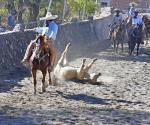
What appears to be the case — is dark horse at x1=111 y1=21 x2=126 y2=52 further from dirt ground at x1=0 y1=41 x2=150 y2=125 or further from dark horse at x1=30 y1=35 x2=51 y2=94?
dark horse at x1=30 y1=35 x2=51 y2=94

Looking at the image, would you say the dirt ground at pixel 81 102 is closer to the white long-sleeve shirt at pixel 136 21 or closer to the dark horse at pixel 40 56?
the dark horse at pixel 40 56

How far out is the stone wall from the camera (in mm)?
19969

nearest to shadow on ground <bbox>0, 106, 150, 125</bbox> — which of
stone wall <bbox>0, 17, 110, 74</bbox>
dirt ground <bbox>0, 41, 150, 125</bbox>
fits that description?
dirt ground <bbox>0, 41, 150, 125</bbox>

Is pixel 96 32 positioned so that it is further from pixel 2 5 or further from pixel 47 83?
pixel 47 83

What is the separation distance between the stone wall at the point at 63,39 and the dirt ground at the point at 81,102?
1128 mm

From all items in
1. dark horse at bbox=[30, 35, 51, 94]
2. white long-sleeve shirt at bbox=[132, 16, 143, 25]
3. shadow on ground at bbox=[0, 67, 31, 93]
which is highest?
dark horse at bbox=[30, 35, 51, 94]

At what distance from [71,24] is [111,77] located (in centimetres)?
1073

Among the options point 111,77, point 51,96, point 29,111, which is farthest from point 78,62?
point 29,111

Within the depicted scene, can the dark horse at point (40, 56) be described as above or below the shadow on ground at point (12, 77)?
above

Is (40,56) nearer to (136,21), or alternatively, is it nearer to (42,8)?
(136,21)

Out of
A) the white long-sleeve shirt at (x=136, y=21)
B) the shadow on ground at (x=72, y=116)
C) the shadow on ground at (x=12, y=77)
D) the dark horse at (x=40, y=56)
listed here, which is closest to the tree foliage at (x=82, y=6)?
the white long-sleeve shirt at (x=136, y=21)

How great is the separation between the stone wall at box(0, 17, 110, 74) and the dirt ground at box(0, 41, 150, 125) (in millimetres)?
1128

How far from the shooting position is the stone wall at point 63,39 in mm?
19969

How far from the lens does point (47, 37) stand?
15.7m
